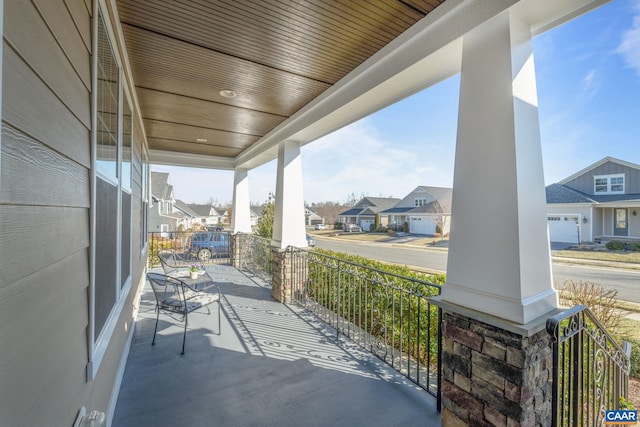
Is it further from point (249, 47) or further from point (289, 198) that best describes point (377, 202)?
point (249, 47)

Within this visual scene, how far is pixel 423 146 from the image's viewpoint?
43.9ft

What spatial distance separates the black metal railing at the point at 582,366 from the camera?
1719 millimetres

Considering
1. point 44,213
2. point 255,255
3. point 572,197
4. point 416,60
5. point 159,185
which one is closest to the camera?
point 44,213

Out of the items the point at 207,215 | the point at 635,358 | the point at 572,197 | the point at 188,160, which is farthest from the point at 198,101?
the point at 207,215

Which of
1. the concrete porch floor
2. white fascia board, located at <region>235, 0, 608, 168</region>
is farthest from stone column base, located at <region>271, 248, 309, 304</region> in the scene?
white fascia board, located at <region>235, 0, 608, 168</region>

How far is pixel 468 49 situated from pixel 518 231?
128cm

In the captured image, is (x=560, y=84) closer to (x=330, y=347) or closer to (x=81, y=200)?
(x=330, y=347)

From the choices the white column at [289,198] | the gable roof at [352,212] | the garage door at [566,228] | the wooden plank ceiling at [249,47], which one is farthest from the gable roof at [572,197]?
the gable roof at [352,212]

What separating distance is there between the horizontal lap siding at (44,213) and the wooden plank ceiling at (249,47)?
1018 mm

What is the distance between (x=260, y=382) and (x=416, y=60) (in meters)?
3.15

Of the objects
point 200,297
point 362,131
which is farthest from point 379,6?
point 362,131

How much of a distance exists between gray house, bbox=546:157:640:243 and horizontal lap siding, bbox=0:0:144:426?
423cm

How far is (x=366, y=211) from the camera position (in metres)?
25.5

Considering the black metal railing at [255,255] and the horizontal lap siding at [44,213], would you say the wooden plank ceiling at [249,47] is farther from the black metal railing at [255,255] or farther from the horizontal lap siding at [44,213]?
the black metal railing at [255,255]
